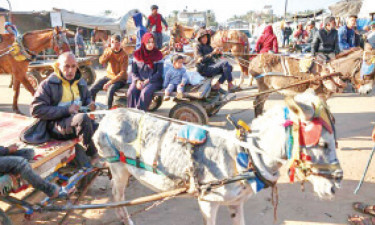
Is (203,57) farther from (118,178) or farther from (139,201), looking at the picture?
(139,201)

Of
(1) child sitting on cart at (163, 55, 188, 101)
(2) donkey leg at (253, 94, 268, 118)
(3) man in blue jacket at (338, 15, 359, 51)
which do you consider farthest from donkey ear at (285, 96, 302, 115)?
(3) man in blue jacket at (338, 15, 359, 51)

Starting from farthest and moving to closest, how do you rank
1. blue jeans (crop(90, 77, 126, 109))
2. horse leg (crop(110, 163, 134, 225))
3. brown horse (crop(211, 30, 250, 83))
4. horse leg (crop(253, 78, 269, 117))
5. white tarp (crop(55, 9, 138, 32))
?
white tarp (crop(55, 9, 138, 32)) < brown horse (crop(211, 30, 250, 83)) < horse leg (crop(253, 78, 269, 117)) < blue jeans (crop(90, 77, 126, 109)) < horse leg (crop(110, 163, 134, 225))

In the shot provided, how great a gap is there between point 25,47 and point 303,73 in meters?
8.18

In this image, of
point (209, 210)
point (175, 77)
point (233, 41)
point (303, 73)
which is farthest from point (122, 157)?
point (233, 41)

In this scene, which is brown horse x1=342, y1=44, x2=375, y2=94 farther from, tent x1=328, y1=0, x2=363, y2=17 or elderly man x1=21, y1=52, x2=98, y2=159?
tent x1=328, y1=0, x2=363, y2=17

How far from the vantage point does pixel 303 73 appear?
6.74 meters

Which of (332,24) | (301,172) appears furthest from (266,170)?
(332,24)

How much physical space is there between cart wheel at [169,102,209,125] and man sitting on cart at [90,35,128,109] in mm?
1627

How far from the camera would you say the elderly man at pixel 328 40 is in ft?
26.6

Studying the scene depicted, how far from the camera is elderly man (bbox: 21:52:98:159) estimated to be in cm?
334

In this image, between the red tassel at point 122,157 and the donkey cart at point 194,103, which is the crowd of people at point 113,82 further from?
the red tassel at point 122,157

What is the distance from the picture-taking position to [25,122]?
418 cm

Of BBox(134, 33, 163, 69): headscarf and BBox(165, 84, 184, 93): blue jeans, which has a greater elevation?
BBox(134, 33, 163, 69): headscarf

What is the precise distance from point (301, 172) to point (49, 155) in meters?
2.56
